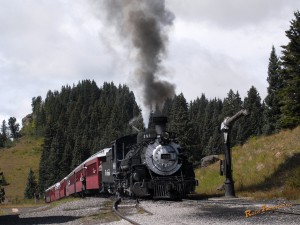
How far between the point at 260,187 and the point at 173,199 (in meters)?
5.79

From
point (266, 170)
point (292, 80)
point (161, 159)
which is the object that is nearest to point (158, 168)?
point (161, 159)

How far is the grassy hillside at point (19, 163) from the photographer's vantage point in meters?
111

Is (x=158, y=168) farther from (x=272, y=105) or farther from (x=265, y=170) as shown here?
(x=272, y=105)

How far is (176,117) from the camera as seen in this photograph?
6762 cm

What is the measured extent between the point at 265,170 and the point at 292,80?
1075 cm

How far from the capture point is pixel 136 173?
19984mm

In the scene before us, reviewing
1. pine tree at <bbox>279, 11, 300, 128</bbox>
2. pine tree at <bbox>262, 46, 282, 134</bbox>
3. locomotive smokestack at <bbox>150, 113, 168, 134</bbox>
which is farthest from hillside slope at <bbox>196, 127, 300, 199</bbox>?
pine tree at <bbox>262, 46, 282, 134</bbox>

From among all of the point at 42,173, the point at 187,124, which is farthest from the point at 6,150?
the point at 187,124

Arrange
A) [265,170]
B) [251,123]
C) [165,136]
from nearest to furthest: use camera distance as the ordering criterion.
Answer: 1. [165,136]
2. [265,170]
3. [251,123]

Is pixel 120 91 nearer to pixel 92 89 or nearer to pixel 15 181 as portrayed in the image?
pixel 92 89

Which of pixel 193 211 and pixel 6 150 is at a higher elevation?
pixel 6 150

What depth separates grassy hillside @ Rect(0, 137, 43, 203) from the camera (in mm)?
111125

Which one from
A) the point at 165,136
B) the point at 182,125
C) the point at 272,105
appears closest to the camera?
the point at 165,136

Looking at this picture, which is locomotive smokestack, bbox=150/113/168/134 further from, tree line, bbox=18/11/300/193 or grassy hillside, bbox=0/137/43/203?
grassy hillside, bbox=0/137/43/203
